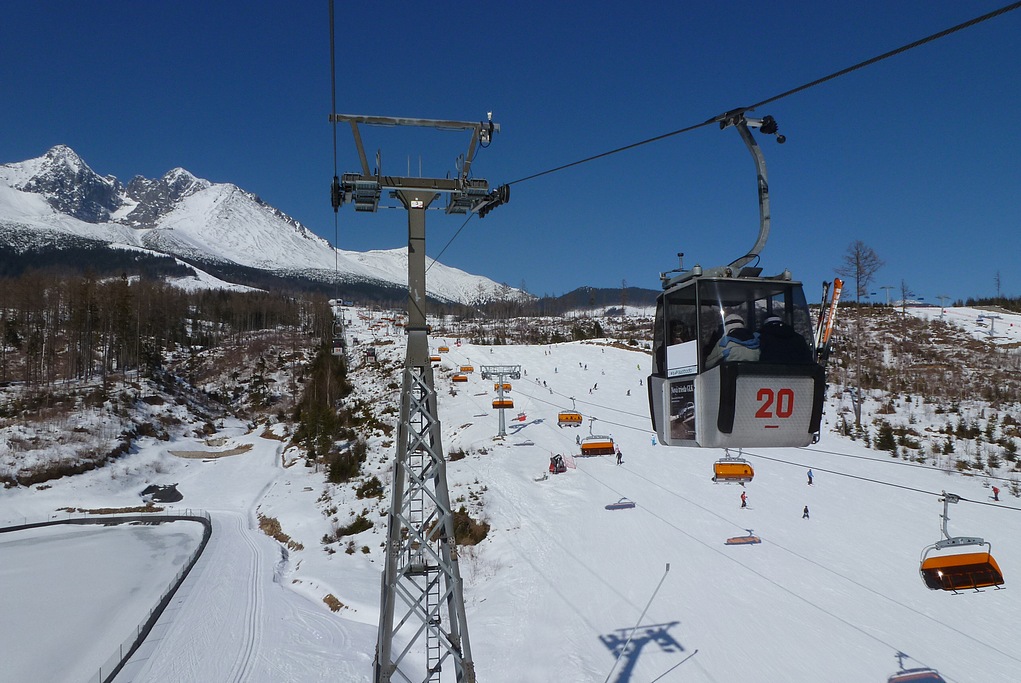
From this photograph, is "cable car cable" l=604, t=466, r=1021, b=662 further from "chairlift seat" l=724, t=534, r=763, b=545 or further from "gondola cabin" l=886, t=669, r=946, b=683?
"gondola cabin" l=886, t=669, r=946, b=683

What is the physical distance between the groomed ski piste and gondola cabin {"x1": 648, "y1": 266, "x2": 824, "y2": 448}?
14.0 metres

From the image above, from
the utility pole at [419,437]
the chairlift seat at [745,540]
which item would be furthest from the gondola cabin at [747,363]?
the chairlift seat at [745,540]

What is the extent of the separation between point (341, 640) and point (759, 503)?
2085 centimetres

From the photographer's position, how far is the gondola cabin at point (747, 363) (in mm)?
6293

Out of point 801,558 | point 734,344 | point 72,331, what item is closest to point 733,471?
point 801,558

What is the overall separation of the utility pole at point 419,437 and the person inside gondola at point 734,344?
4.42 m

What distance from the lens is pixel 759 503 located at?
29.1 m

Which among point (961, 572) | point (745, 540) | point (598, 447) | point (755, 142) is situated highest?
point (755, 142)

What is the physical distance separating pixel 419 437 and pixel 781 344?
5.53 meters

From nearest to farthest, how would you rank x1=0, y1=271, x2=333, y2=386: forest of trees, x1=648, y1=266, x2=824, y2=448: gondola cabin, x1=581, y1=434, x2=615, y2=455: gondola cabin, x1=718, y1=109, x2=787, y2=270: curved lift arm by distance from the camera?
1. x1=718, y1=109, x2=787, y2=270: curved lift arm
2. x1=648, y1=266, x2=824, y2=448: gondola cabin
3. x1=581, y1=434, x2=615, y2=455: gondola cabin
4. x1=0, y1=271, x2=333, y2=386: forest of trees

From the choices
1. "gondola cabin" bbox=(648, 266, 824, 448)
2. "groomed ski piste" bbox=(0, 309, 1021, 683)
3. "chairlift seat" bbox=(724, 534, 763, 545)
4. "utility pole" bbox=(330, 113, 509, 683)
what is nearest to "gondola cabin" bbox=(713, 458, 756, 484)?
"groomed ski piste" bbox=(0, 309, 1021, 683)

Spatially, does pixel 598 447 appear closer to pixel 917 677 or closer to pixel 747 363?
pixel 917 677

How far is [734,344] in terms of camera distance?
6.43m

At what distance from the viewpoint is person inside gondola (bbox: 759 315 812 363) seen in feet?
21.2
